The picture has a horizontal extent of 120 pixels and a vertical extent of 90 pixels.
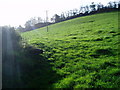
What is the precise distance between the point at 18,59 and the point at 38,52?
3320mm

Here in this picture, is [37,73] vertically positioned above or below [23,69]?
below

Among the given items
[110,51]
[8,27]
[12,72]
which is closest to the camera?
[12,72]

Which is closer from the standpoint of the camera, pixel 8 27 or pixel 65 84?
pixel 65 84

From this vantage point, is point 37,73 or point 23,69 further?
point 23,69

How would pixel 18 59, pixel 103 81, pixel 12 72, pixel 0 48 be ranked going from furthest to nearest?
pixel 18 59 < pixel 0 48 < pixel 12 72 < pixel 103 81

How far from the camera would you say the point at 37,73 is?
9.01 m

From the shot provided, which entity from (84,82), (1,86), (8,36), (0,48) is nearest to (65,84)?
(84,82)

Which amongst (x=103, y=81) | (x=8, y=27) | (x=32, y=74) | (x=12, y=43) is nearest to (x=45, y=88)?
(x=32, y=74)

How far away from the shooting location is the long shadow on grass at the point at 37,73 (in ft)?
24.8

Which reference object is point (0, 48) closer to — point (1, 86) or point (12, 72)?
point (12, 72)

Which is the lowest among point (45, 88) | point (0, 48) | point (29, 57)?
point (45, 88)

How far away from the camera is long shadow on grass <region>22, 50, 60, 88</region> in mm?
7566

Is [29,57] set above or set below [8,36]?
below

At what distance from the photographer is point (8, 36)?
10.3 metres
